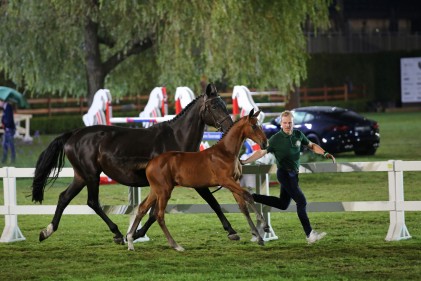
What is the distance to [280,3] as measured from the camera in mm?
28234

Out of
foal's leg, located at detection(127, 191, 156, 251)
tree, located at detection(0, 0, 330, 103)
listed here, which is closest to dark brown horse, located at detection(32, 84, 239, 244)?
foal's leg, located at detection(127, 191, 156, 251)

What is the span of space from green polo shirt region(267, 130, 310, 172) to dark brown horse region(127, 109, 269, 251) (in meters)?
0.50


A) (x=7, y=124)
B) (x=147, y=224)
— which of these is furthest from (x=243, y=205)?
(x=7, y=124)

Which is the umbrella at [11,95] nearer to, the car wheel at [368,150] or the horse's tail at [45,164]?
the car wheel at [368,150]

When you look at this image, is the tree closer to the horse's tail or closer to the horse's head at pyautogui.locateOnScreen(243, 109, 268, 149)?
the horse's tail

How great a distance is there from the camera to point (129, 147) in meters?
13.9

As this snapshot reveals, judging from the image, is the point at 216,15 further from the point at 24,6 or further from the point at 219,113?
the point at 219,113

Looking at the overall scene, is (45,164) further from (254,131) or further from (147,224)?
(254,131)

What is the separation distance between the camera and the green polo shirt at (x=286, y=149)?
524 inches

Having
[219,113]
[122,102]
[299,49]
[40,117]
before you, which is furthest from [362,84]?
[219,113]

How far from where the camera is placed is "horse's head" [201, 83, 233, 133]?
1373 centimetres

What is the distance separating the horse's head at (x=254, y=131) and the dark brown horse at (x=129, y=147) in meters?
0.83

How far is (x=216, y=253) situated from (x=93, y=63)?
18690mm

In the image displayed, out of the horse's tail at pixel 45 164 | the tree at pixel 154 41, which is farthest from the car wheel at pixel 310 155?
the horse's tail at pixel 45 164
